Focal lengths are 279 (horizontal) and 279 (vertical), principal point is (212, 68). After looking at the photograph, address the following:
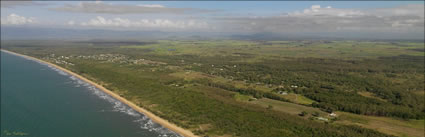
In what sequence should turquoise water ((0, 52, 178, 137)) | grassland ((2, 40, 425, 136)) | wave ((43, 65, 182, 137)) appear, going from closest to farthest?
turquoise water ((0, 52, 178, 137)), wave ((43, 65, 182, 137)), grassland ((2, 40, 425, 136))

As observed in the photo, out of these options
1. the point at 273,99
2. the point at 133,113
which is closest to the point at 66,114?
the point at 133,113

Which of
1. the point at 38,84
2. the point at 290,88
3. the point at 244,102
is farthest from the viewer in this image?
the point at 38,84

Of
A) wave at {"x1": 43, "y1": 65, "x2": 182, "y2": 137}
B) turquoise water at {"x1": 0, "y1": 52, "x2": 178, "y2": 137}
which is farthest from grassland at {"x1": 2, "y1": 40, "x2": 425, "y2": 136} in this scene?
turquoise water at {"x1": 0, "y1": 52, "x2": 178, "y2": 137}

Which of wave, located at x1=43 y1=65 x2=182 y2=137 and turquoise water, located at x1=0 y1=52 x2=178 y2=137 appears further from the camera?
wave, located at x1=43 y1=65 x2=182 y2=137

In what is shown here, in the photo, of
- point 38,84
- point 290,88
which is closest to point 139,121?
point 290,88

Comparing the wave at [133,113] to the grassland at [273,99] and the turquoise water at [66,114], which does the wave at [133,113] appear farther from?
the grassland at [273,99]

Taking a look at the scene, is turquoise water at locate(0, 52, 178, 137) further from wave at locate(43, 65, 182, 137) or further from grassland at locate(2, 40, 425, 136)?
grassland at locate(2, 40, 425, 136)

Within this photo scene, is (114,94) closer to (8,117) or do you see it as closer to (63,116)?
(63,116)

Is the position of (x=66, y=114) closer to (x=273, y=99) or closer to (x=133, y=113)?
(x=133, y=113)

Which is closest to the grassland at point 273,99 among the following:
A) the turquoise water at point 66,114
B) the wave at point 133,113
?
the wave at point 133,113
